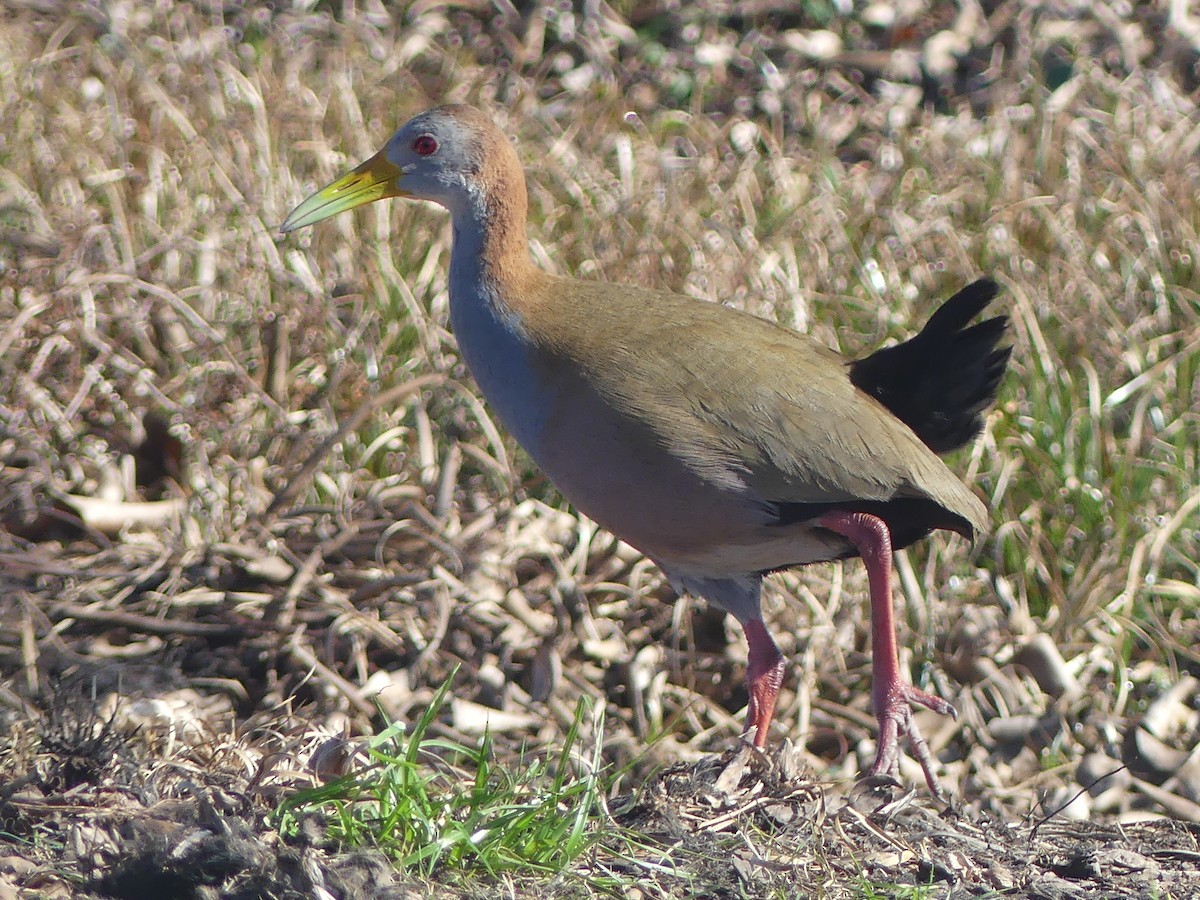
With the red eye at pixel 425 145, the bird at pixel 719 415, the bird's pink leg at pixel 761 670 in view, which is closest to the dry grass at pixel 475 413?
the bird's pink leg at pixel 761 670

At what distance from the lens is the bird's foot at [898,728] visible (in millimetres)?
3488

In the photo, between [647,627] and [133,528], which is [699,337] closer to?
[647,627]

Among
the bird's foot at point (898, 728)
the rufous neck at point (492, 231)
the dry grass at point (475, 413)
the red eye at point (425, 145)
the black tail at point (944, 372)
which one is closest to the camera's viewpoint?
the bird's foot at point (898, 728)

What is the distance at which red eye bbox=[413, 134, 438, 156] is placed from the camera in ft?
13.2

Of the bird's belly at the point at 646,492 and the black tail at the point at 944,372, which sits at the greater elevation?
the black tail at the point at 944,372

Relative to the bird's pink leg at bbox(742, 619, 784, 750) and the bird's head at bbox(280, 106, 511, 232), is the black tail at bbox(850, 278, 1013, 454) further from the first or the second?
the bird's head at bbox(280, 106, 511, 232)

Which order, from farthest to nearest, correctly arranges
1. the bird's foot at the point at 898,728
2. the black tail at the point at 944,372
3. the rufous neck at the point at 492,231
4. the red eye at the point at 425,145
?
the red eye at the point at 425,145, the rufous neck at the point at 492,231, the black tail at the point at 944,372, the bird's foot at the point at 898,728

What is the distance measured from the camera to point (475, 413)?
4895 millimetres

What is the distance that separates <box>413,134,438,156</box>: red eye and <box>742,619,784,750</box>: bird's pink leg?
1563mm

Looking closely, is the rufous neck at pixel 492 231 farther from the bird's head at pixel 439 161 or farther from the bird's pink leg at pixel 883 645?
the bird's pink leg at pixel 883 645

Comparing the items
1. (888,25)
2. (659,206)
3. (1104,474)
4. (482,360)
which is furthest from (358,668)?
(888,25)

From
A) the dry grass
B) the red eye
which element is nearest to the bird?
the red eye

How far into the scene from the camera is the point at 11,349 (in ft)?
15.3

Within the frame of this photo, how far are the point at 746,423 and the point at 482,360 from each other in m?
0.73
